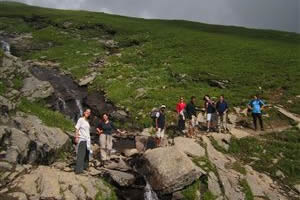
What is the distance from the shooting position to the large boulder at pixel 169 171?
23016 millimetres

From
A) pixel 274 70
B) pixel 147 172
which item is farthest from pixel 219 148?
pixel 274 70

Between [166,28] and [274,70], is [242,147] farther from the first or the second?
[166,28]

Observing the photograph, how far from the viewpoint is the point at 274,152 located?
30203 millimetres

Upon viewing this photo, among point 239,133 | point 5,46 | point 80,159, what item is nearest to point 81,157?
point 80,159

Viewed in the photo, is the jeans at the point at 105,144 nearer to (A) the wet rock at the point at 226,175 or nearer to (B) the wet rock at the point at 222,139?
(A) the wet rock at the point at 226,175

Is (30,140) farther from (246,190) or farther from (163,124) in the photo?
→ (246,190)

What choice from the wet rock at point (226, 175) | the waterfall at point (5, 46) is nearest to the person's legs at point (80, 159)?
the wet rock at point (226, 175)

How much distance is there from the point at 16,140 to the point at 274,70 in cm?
3552

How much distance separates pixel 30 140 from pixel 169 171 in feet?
25.1

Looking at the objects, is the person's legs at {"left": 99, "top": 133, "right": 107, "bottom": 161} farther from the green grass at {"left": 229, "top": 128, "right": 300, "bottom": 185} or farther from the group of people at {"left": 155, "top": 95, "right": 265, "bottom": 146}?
the green grass at {"left": 229, "top": 128, "right": 300, "bottom": 185}

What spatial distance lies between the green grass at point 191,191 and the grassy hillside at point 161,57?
1421cm

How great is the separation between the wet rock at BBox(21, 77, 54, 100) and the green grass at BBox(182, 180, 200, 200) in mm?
18380

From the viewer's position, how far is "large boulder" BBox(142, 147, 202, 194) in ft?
75.5

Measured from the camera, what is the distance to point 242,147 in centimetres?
3067
